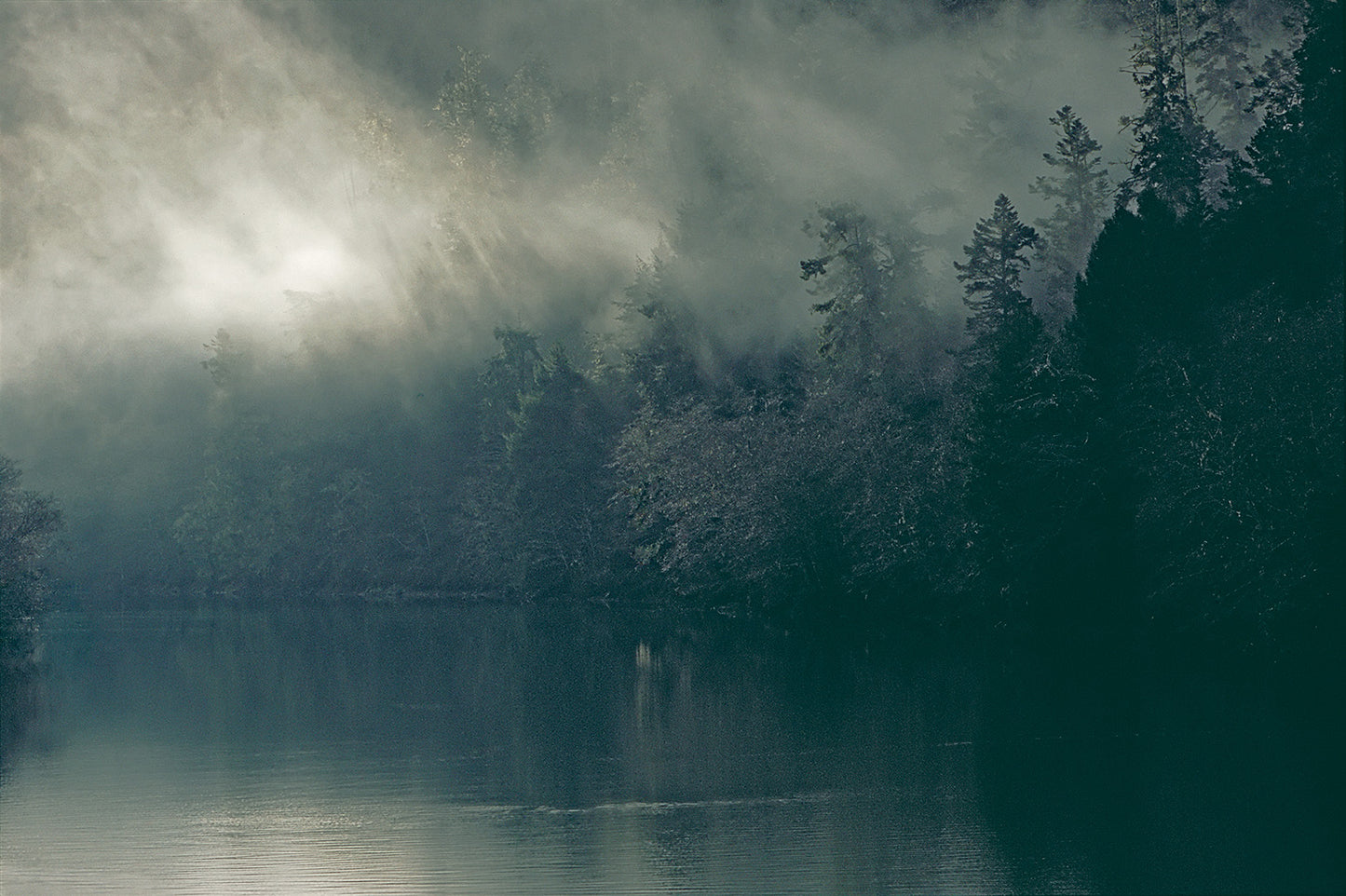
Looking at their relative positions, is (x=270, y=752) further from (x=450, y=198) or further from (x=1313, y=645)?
(x=450, y=198)

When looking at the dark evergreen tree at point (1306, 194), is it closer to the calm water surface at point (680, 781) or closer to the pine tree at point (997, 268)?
the calm water surface at point (680, 781)

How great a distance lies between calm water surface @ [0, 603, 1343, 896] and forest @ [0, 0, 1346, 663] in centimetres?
592

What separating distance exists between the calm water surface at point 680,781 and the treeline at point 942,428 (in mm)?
5571

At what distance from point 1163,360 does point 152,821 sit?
107 ft

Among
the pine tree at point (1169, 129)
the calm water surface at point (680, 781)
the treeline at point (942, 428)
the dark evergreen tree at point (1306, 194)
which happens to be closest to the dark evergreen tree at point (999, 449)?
the treeline at point (942, 428)

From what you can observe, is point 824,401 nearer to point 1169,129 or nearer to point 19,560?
point 1169,129

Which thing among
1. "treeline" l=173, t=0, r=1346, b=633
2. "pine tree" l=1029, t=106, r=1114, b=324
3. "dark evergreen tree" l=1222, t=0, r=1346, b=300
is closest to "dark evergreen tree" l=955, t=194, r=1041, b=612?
"treeline" l=173, t=0, r=1346, b=633

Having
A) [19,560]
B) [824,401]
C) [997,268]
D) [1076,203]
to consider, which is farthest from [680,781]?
[1076,203]

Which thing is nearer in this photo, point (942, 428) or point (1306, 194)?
point (1306, 194)

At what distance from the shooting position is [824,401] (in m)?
78.4

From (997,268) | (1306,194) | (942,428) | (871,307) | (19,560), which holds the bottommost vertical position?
(19,560)

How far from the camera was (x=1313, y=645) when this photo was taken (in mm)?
43594

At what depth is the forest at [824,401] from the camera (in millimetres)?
49344

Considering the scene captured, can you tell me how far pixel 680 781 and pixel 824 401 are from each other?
47488 millimetres
